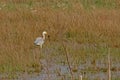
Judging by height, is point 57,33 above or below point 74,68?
above

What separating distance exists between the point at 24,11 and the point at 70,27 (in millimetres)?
2177

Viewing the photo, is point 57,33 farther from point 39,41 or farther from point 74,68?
point 74,68

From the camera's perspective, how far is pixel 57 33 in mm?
9422

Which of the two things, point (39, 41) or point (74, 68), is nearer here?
point (74, 68)

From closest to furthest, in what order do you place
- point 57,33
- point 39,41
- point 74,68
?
point 74,68 < point 39,41 < point 57,33

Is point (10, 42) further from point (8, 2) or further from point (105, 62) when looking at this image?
point (8, 2)

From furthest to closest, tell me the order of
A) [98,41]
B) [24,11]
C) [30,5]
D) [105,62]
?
[30,5], [24,11], [98,41], [105,62]

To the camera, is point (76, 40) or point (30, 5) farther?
point (30, 5)

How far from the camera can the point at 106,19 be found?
11617 mm

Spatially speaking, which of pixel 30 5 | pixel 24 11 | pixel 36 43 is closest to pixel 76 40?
pixel 36 43

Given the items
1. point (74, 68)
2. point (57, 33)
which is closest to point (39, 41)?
point (57, 33)

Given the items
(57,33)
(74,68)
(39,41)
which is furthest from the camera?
(57,33)

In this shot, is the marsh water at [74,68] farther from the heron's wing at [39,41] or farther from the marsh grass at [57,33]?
the heron's wing at [39,41]

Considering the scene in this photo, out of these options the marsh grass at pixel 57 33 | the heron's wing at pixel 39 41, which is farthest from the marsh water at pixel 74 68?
the heron's wing at pixel 39 41
